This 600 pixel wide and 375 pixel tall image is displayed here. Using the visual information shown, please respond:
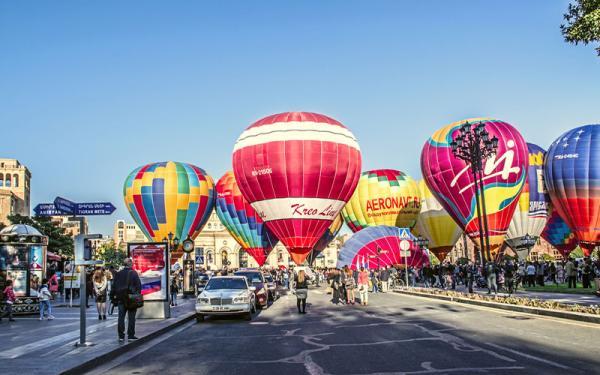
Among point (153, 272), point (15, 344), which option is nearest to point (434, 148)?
point (153, 272)

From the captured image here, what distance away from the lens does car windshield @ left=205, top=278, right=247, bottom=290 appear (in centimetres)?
2194

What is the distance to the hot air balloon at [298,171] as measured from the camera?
4144 centimetres

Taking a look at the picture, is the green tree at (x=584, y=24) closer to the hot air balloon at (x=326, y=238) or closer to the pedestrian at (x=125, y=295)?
the pedestrian at (x=125, y=295)

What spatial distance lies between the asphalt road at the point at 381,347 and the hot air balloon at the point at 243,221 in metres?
42.8

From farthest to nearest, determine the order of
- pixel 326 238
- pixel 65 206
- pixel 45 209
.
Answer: pixel 326 238 → pixel 45 209 → pixel 65 206

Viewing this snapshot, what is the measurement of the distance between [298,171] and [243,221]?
72.7 ft

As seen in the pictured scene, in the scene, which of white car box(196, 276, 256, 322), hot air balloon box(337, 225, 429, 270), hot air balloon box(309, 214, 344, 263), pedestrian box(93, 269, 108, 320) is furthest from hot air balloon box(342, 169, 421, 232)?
pedestrian box(93, 269, 108, 320)

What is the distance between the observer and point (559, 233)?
62.4 metres

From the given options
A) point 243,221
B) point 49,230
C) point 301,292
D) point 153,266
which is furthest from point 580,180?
point 49,230

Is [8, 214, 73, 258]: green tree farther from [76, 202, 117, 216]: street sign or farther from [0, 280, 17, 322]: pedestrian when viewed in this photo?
[76, 202, 117, 216]: street sign

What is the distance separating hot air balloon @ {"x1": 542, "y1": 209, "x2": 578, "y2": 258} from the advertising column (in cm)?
5037

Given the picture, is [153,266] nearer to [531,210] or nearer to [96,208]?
[96,208]

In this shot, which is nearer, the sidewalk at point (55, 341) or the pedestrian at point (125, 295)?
the sidewalk at point (55, 341)

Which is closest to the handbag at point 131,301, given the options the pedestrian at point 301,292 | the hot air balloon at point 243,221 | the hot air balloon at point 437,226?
the pedestrian at point 301,292
